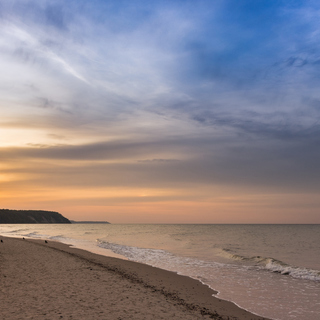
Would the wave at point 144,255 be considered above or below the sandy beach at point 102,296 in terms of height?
below

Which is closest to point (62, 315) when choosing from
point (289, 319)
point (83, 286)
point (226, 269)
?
point (83, 286)

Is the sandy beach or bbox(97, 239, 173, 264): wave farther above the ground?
the sandy beach

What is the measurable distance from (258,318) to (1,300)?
993 cm

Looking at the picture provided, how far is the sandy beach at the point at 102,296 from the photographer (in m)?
9.98

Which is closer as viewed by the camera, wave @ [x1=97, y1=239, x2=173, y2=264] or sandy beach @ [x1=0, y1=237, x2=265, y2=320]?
sandy beach @ [x1=0, y1=237, x2=265, y2=320]

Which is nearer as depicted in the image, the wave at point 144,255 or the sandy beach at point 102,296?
the sandy beach at point 102,296

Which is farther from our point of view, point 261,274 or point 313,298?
point 261,274

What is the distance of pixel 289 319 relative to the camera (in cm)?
1123

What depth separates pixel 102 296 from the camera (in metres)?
12.1

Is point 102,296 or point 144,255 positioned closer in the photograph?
point 102,296

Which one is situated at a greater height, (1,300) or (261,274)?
(1,300)

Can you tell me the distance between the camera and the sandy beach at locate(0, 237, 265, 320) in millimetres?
9984

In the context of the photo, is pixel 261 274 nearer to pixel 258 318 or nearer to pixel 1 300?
pixel 258 318

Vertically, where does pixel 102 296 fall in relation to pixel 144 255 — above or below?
above
